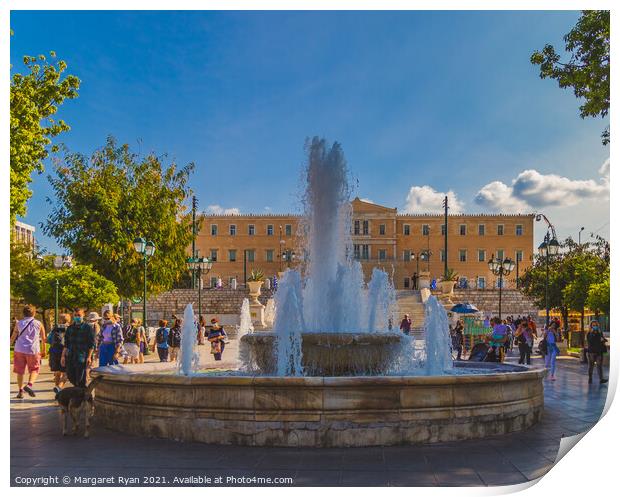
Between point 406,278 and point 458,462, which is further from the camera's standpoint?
point 406,278

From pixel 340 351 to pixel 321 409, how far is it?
199 centimetres

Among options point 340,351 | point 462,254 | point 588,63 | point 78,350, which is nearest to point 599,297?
point 588,63

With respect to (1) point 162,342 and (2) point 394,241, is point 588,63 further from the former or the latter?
(2) point 394,241

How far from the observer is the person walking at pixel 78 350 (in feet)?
29.6

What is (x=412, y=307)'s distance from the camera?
4678cm

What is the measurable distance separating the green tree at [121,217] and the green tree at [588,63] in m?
19.0

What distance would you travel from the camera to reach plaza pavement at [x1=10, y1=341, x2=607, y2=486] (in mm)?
5633

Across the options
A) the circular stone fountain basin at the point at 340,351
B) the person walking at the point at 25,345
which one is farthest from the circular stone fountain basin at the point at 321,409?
the person walking at the point at 25,345

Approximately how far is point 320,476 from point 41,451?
280 centimetres

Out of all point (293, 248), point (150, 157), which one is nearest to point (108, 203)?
point (150, 157)

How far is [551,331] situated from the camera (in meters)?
14.3

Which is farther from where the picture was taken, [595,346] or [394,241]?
[394,241]

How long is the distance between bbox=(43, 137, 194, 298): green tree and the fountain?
61.6ft
